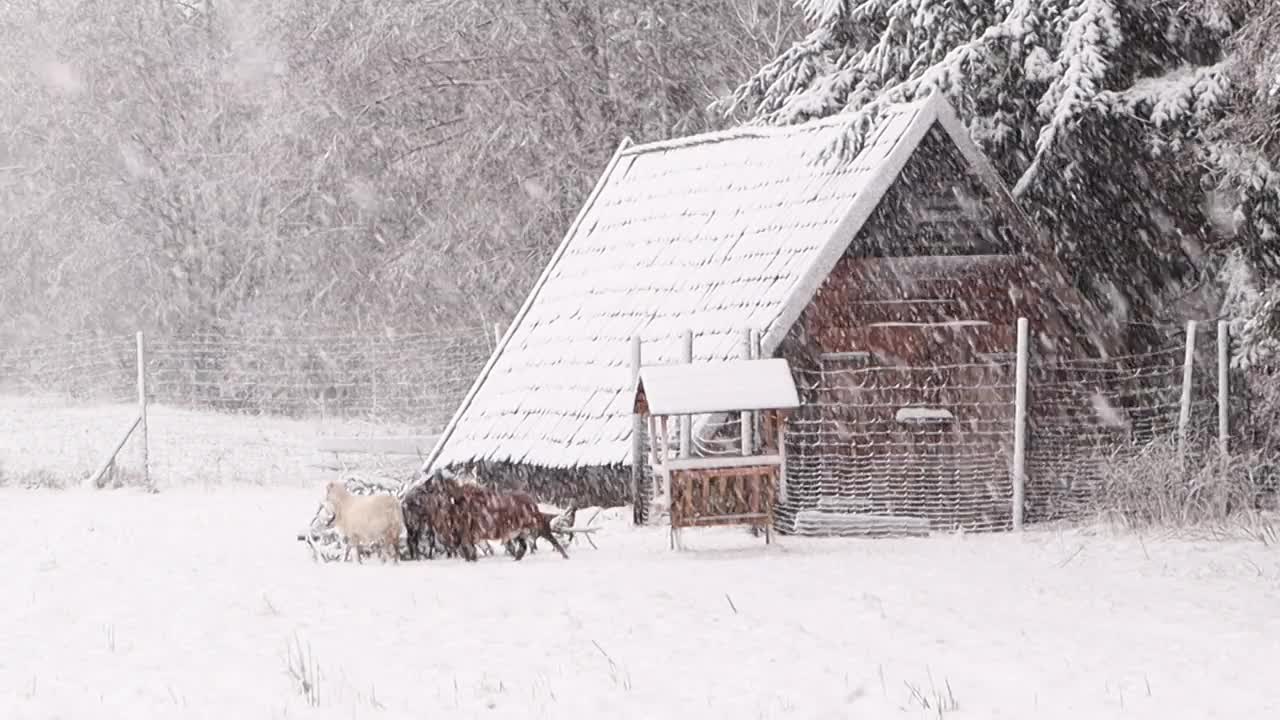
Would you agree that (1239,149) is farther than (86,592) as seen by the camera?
Yes

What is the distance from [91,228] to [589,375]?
22697 millimetres

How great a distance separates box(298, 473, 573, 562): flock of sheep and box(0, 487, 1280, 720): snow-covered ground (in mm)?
227

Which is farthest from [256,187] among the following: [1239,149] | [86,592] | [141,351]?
[86,592]

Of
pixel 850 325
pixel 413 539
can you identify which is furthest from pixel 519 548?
pixel 850 325

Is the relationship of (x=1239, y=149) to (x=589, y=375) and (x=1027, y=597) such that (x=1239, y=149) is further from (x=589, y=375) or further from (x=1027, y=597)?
(x=1027, y=597)

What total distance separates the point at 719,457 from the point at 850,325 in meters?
2.19

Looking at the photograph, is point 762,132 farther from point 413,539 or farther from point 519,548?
point 413,539

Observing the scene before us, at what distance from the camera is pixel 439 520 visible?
11.9m

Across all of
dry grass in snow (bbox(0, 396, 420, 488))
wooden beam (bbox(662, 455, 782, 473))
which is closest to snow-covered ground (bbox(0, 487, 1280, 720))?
wooden beam (bbox(662, 455, 782, 473))

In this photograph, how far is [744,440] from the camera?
43.8ft

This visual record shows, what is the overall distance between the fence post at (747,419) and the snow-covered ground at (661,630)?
746mm

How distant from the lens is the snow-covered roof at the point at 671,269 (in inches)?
548

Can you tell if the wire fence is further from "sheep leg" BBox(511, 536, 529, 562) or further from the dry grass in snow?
"sheep leg" BBox(511, 536, 529, 562)

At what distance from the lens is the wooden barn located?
1370 cm
